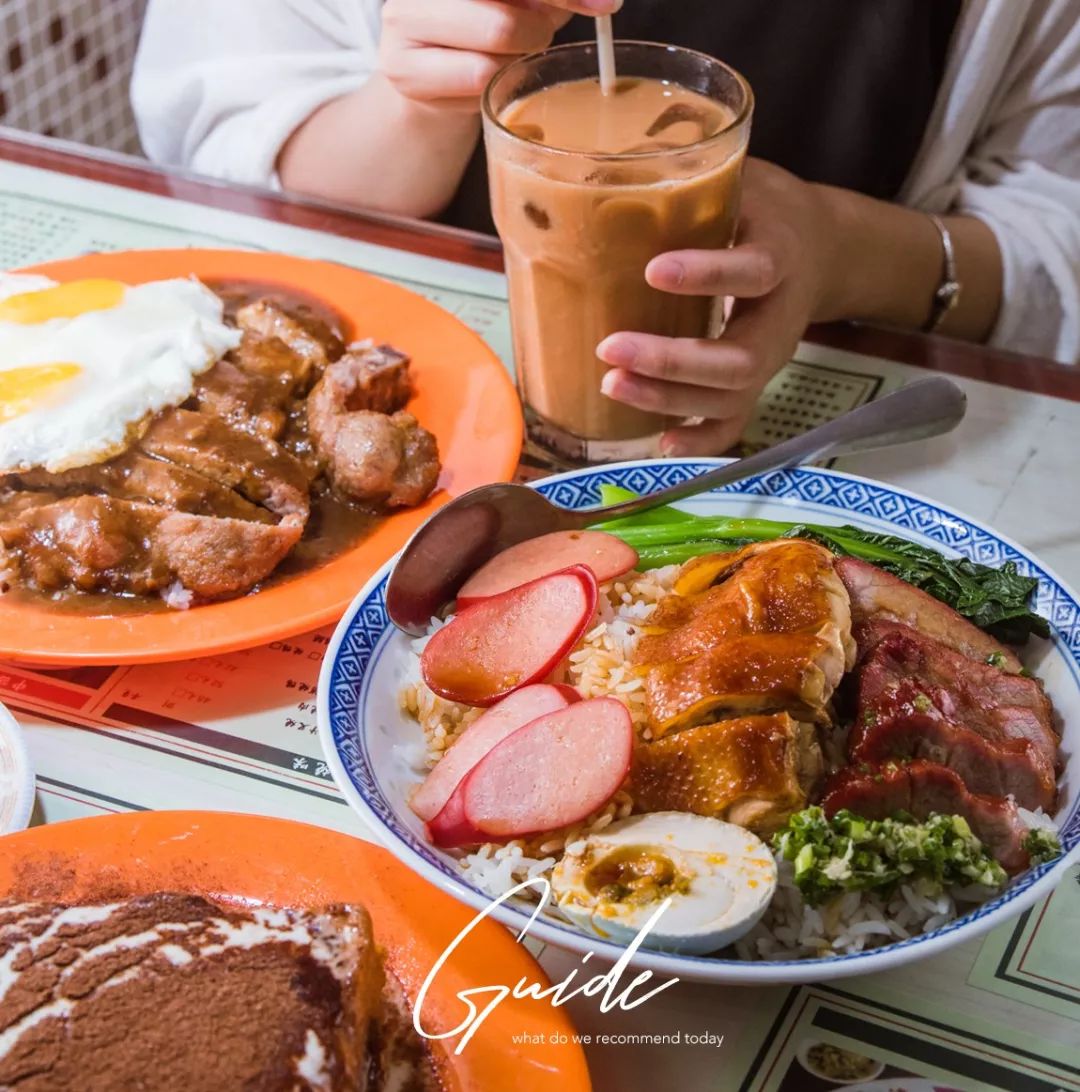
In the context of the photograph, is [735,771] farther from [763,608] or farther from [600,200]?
[600,200]

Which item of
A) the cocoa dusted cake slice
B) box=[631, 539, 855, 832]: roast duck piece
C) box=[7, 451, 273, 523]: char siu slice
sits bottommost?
box=[7, 451, 273, 523]: char siu slice

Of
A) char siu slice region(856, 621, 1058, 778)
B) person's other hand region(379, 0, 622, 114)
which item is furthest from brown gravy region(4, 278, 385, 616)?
char siu slice region(856, 621, 1058, 778)

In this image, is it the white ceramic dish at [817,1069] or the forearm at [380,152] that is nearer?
the white ceramic dish at [817,1069]

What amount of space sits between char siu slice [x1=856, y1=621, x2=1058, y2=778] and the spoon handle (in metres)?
0.40

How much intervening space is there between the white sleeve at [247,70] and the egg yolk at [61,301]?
2.58ft

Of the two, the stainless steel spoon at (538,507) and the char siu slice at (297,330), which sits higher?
the stainless steel spoon at (538,507)

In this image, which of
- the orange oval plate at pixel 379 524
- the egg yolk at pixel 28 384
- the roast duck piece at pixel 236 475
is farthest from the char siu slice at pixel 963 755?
the egg yolk at pixel 28 384

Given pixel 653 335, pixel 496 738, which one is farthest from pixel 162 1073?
pixel 653 335

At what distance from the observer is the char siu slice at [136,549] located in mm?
1726

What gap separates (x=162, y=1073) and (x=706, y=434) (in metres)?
1.36

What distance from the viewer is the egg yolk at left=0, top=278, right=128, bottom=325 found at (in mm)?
2170

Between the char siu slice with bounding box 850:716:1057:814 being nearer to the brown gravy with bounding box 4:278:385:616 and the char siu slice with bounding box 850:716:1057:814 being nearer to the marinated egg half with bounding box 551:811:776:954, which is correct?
the marinated egg half with bounding box 551:811:776:954

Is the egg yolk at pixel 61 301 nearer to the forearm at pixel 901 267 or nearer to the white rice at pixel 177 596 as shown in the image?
the white rice at pixel 177 596

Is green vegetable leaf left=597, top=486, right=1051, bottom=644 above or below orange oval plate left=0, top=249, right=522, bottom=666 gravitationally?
above
